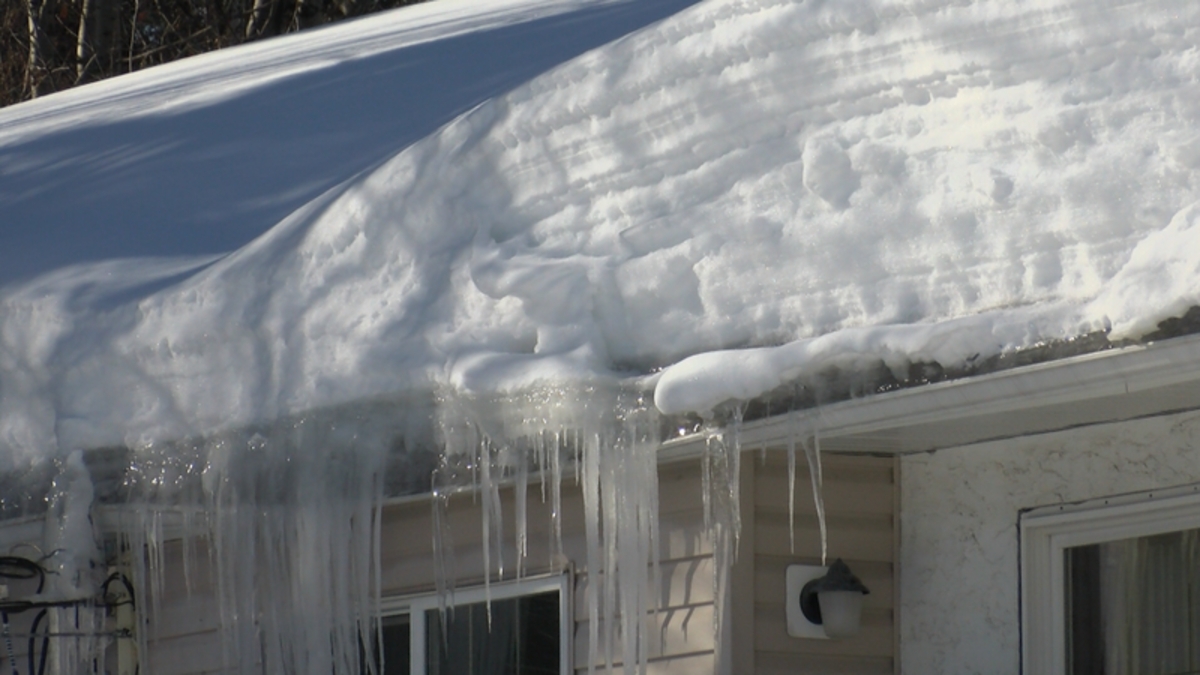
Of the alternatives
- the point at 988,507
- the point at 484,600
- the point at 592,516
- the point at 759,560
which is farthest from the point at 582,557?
the point at 988,507

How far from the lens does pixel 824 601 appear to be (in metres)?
4.27

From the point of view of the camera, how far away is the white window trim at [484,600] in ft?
15.0

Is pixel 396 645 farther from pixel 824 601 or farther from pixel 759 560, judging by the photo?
pixel 824 601

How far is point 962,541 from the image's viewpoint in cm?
431

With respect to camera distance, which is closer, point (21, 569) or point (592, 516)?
point (592, 516)

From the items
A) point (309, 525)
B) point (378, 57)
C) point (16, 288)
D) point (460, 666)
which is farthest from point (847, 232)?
point (378, 57)

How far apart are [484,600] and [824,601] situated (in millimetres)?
1224

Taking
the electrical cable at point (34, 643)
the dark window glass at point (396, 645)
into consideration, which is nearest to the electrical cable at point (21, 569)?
the electrical cable at point (34, 643)

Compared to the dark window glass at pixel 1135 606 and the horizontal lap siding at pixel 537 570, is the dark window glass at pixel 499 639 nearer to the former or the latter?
the horizontal lap siding at pixel 537 570

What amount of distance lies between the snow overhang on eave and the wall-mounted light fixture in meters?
0.47

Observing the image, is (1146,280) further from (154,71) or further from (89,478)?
(154,71)

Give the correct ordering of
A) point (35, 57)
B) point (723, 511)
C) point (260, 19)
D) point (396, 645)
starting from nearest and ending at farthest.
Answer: point (723, 511), point (396, 645), point (35, 57), point (260, 19)

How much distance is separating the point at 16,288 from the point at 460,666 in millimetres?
1981

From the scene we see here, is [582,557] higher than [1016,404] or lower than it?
lower
